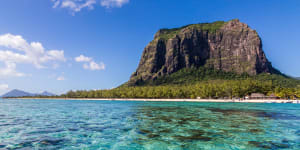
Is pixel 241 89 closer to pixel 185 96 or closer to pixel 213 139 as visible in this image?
pixel 185 96

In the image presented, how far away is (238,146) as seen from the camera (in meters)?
13.4

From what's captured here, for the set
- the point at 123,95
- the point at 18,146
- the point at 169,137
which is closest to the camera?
the point at 18,146

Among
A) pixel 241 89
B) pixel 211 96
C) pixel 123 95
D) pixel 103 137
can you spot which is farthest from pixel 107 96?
pixel 103 137

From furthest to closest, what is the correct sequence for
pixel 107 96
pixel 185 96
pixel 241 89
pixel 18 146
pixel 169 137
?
pixel 107 96 < pixel 185 96 < pixel 241 89 < pixel 169 137 < pixel 18 146

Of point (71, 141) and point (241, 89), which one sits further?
point (241, 89)

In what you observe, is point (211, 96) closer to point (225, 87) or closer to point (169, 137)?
Result: point (225, 87)

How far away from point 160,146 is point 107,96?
185 metres

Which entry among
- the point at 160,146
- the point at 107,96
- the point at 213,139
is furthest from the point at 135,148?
the point at 107,96

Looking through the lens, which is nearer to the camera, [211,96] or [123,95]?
[211,96]

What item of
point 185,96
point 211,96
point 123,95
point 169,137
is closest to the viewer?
point 169,137

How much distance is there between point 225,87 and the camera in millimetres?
131000

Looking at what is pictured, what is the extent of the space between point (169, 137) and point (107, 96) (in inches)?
7184

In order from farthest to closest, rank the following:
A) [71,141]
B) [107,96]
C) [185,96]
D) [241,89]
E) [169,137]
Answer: [107,96] → [185,96] → [241,89] → [169,137] → [71,141]

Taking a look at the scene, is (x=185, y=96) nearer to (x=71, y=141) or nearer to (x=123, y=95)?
(x=123, y=95)
